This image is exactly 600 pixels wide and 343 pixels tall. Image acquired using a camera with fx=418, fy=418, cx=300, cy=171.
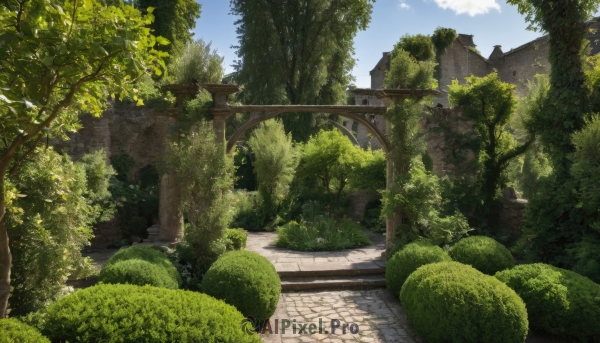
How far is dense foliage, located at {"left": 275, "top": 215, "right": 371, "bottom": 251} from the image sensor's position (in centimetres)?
976

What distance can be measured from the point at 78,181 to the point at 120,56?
2644 mm

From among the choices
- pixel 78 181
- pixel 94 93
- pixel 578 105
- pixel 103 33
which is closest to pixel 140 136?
pixel 78 181

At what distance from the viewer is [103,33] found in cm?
314

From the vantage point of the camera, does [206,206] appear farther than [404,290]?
Yes

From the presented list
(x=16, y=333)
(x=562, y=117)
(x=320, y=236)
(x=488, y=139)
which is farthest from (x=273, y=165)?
(x=16, y=333)

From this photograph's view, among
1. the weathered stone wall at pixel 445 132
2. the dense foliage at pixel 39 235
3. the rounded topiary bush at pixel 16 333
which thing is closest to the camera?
the rounded topiary bush at pixel 16 333

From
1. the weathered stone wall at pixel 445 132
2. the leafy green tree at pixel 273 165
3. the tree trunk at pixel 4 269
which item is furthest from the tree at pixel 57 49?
the leafy green tree at pixel 273 165

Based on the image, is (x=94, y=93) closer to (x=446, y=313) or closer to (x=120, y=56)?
(x=120, y=56)

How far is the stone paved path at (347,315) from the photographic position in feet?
17.5

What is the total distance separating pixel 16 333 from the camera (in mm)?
3387

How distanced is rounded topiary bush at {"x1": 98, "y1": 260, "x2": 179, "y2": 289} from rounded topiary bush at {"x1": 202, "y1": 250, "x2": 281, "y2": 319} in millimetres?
578

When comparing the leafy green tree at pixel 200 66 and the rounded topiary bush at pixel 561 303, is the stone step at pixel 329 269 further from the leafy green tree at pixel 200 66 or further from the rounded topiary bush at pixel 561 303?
the leafy green tree at pixel 200 66

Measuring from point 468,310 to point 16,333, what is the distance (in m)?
4.34

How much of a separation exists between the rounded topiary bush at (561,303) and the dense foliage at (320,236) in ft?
15.3
